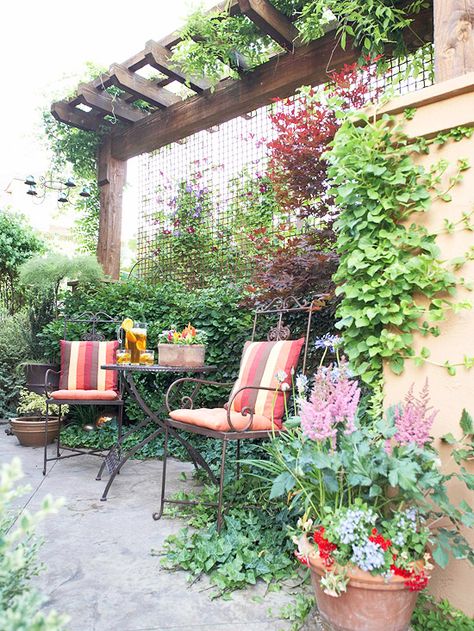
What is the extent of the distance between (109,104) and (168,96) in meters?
0.66

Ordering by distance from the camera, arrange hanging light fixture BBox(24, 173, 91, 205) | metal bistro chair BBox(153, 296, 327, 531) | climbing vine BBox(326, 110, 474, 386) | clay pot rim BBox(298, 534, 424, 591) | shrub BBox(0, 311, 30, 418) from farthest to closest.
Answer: hanging light fixture BBox(24, 173, 91, 205) → shrub BBox(0, 311, 30, 418) → metal bistro chair BBox(153, 296, 327, 531) → climbing vine BBox(326, 110, 474, 386) → clay pot rim BBox(298, 534, 424, 591)

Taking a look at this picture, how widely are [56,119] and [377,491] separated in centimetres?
534

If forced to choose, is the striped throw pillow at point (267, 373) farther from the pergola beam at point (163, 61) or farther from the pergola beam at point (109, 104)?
the pergola beam at point (109, 104)

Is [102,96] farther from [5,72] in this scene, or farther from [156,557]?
[156,557]

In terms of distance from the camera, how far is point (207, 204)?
529 centimetres

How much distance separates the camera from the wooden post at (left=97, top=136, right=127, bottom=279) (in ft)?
17.9

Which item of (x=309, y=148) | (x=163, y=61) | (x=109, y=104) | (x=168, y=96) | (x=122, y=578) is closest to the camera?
(x=122, y=578)

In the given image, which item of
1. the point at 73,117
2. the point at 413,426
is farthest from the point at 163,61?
the point at 413,426

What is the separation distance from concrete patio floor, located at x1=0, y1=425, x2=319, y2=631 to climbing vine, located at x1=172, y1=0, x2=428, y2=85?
123 inches

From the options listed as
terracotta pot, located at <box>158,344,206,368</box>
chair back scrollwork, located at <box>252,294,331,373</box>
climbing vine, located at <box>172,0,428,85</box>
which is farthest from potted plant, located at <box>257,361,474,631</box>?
climbing vine, located at <box>172,0,428,85</box>

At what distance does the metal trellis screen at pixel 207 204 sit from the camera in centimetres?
476

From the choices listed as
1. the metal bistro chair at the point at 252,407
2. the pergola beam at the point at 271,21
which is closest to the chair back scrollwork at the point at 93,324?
the metal bistro chair at the point at 252,407

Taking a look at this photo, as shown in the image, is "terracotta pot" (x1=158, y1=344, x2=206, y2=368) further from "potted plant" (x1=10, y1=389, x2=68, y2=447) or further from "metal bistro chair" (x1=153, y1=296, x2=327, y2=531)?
"potted plant" (x1=10, y1=389, x2=68, y2=447)

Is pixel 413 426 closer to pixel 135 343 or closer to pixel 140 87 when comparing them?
pixel 135 343
